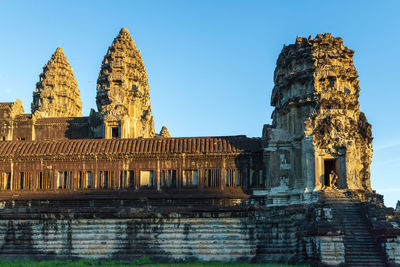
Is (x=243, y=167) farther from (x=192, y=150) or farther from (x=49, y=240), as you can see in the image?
(x=49, y=240)

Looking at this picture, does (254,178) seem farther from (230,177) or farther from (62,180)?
(62,180)

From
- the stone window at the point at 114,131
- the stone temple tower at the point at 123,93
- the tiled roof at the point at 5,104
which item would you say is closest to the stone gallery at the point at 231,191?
the stone temple tower at the point at 123,93

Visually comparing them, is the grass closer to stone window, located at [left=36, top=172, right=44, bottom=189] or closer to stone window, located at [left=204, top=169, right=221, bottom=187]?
stone window, located at [left=204, top=169, right=221, bottom=187]

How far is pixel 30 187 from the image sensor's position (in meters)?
33.0

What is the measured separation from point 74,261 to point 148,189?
9976 mm

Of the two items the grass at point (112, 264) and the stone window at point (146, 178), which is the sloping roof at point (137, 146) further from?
the grass at point (112, 264)

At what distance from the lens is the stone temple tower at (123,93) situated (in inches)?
1937

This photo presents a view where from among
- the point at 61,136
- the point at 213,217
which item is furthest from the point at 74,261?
the point at 61,136

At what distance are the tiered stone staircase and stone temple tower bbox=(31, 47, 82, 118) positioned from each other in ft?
168

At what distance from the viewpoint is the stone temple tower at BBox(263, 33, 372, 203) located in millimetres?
28562

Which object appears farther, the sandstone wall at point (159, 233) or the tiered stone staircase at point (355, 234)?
the sandstone wall at point (159, 233)

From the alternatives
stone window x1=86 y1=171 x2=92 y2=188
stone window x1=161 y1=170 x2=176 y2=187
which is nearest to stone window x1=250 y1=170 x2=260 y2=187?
stone window x1=161 y1=170 x2=176 y2=187

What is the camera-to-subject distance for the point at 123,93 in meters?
50.8

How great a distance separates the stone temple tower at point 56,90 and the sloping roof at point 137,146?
34.5 metres
